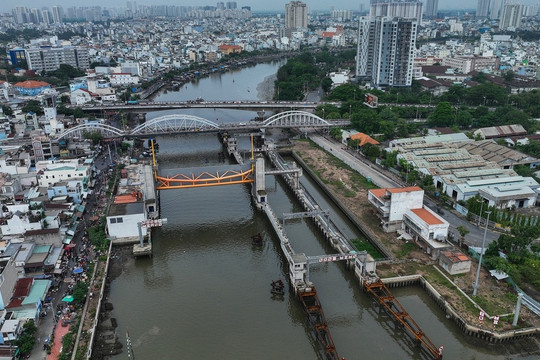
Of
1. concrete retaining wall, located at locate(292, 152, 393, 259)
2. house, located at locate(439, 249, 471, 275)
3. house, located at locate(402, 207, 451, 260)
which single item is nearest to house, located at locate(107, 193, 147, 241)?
concrete retaining wall, located at locate(292, 152, 393, 259)

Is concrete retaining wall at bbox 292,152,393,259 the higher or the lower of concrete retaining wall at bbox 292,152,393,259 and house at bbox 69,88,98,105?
the lower

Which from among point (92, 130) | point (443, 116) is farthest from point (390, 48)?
point (92, 130)

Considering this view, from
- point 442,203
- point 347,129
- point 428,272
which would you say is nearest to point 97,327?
point 428,272

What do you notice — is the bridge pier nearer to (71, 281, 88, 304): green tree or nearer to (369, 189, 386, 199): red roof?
(369, 189, 386, 199): red roof

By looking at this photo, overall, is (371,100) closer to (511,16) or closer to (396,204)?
(396,204)

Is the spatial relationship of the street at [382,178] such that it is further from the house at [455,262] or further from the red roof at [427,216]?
the house at [455,262]

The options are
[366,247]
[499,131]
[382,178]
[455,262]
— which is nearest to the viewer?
[455,262]
